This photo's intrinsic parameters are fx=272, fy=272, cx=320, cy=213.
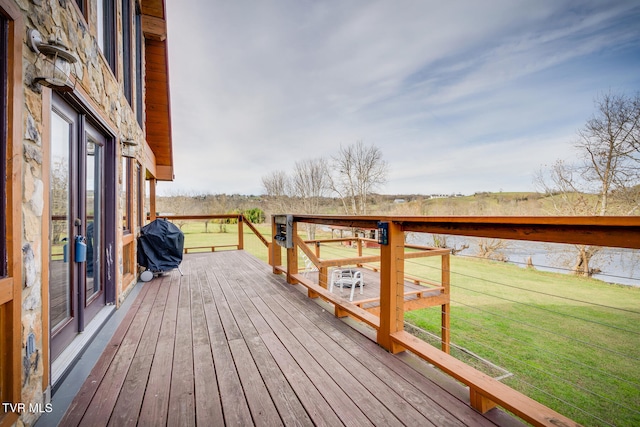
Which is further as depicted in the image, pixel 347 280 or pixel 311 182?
pixel 311 182

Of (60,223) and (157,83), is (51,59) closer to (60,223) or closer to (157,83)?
(60,223)

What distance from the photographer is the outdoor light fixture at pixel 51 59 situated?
1.43m

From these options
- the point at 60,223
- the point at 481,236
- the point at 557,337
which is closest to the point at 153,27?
the point at 60,223

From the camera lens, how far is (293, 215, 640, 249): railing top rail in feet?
3.16

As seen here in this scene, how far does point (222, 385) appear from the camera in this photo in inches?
67.4

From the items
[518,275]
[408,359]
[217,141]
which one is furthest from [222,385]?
[217,141]

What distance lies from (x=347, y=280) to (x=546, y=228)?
5462 mm

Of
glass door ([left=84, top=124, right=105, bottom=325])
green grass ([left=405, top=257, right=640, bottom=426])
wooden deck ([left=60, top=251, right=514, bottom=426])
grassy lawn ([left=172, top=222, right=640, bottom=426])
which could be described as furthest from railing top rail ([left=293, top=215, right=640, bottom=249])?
glass door ([left=84, top=124, right=105, bottom=325])

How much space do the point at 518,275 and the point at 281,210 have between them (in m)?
16.1

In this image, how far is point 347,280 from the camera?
21.1ft

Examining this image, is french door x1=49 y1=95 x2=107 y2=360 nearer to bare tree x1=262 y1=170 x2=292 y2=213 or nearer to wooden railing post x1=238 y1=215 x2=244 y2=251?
wooden railing post x1=238 y1=215 x2=244 y2=251

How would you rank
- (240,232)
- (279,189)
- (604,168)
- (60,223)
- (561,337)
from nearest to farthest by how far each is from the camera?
(60,223)
(561,337)
(240,232)
(604,168)
(279,189)

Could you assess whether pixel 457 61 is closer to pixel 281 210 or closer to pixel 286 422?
pixel 281 210

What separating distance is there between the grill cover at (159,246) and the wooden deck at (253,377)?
149 centimetres
